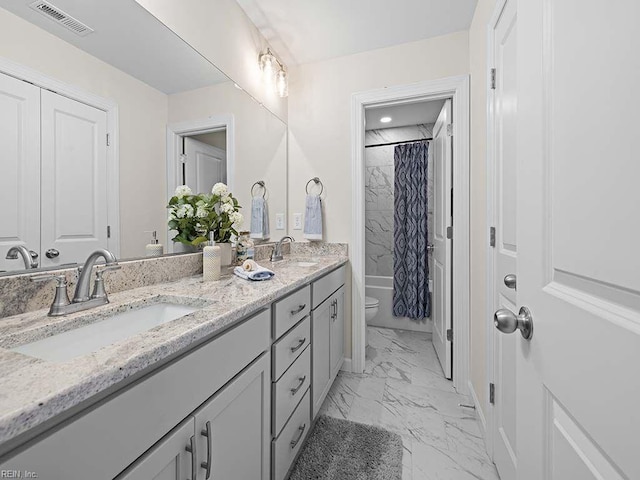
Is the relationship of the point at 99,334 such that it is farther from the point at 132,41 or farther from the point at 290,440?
A: the point at 132,41

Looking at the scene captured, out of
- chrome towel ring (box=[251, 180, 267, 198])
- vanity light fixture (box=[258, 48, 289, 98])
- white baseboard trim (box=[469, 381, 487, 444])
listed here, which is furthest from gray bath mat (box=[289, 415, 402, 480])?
vanity light fixture (box=[258, 48, 289, 98])

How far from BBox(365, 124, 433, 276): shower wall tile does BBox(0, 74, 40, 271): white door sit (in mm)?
3169

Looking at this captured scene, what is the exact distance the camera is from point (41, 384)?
425 mm

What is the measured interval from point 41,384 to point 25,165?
73cm

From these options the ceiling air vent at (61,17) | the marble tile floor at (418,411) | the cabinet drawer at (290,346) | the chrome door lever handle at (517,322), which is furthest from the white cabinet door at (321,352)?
the ceiling air vent at (61,17)

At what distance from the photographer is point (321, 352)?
1.62 m

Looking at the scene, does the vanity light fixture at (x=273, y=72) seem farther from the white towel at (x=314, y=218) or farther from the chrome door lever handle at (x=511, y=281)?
the chrome door lever handle at (x=511, y=281)

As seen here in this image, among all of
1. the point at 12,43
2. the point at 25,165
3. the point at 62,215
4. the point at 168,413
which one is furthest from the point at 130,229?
the point at 168,413

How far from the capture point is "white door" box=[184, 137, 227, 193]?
4.73 ft

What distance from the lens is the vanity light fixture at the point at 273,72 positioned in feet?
6.68

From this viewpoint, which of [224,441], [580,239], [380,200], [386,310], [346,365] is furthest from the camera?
[380,200]

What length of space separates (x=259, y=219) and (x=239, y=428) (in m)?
1.47

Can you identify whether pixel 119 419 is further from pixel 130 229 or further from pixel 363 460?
pixel 363 460

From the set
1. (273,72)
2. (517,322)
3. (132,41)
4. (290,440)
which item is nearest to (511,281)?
(517,322)
